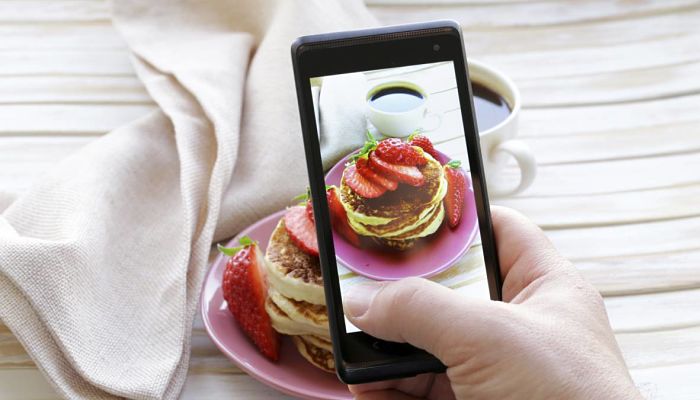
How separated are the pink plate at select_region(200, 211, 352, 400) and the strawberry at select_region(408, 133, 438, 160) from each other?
0.78 feet

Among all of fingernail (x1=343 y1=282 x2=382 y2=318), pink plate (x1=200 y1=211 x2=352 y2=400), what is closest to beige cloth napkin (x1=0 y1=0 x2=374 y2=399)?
pink plate (x1=200 y1=211 x2=352 y2=400)

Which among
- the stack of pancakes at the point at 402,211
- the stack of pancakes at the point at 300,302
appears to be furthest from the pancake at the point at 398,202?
the stack of pancakes at the point at 300,302

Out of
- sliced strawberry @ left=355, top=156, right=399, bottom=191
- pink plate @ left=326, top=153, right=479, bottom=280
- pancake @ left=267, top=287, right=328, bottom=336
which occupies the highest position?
sliced strawberry @ left=355, top=156, right=399, bottom=191

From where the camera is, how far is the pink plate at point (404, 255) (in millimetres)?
741

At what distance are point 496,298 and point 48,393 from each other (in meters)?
0.43

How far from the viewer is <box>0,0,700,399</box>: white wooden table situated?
89cm

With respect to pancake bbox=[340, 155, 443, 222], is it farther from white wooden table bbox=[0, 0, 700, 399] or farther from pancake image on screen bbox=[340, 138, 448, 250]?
white wooden table bbox=[0, 0, 700, 399]

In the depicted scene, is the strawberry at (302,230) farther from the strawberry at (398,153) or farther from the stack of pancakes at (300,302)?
the strawberry at (398,153)

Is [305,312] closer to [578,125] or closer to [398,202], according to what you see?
[398,202]

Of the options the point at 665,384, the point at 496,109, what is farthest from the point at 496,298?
the point at 496,109

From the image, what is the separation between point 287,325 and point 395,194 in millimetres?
195

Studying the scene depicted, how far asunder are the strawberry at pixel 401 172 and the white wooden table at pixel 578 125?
0.25 meters

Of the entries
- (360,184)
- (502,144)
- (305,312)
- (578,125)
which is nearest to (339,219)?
(360,184)

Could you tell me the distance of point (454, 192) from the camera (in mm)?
750
